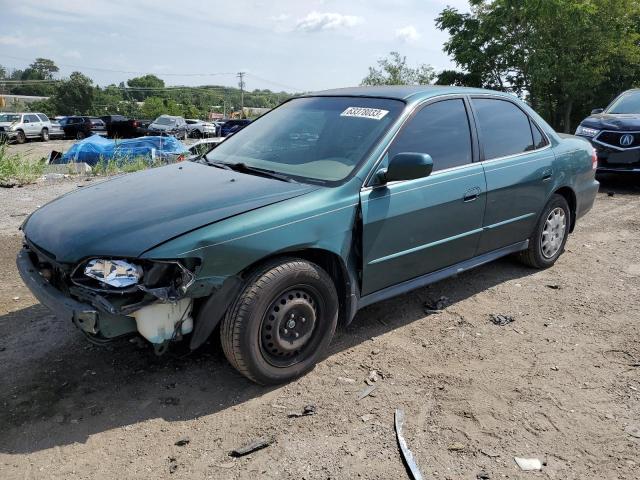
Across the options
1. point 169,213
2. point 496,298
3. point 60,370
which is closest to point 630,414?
point 496,298

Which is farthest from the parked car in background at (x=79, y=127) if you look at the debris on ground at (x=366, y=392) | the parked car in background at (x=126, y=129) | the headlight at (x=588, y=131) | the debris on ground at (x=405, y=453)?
the debris on ground at (x=405, y=453)

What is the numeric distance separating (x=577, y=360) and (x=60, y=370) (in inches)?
131

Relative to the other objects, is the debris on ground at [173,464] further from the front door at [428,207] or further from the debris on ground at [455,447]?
the front door at [428,207]

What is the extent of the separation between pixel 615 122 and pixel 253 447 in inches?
340

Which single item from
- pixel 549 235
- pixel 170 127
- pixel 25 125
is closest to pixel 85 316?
pixel 549 235

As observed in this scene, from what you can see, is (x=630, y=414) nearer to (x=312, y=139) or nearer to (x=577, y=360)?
(x=577, y=360)

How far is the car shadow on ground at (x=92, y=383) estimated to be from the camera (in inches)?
105

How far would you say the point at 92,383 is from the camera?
3033mm

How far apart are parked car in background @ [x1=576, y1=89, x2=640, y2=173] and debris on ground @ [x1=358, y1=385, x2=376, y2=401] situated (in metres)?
7.56

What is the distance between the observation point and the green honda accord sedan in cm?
258

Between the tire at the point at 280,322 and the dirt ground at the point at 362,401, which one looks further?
the tire at the point at 280,322

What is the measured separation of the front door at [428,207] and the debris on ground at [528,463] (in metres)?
1.31

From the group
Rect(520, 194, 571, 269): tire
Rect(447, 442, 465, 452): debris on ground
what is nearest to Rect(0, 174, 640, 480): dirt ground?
Rect(447, 442, 465, 452): debris on ground

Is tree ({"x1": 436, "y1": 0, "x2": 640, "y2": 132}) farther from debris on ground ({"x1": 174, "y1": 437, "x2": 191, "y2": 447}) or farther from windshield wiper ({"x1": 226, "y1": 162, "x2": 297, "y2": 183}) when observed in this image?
debris on ground ({"x1": 174, "y1": 437, "x2": 191, "y2": 447})
